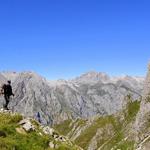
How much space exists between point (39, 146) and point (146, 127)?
110 m

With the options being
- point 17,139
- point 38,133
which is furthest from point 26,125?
point 17,139

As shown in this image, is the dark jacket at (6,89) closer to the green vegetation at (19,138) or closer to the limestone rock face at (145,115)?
the green vegetation at (19,138)

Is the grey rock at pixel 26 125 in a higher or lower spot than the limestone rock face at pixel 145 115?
higher

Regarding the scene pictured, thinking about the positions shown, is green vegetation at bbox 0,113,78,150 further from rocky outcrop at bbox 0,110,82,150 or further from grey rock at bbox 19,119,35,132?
grey rock at bbox 19,119,35,132

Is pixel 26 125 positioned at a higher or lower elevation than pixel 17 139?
higher

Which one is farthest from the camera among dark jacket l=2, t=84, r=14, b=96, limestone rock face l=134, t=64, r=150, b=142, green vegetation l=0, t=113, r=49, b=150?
limestone rock face l=134, t=64, r=150, b=142

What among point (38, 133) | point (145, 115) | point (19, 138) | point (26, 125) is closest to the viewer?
point (19, 138)

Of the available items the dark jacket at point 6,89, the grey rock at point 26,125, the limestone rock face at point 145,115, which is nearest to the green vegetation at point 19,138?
the grey rock at point 26,125

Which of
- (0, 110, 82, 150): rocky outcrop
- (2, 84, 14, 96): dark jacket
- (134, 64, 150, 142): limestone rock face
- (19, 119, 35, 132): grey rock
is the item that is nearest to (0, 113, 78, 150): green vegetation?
(0, 110, 82, 150): rocky outcrop

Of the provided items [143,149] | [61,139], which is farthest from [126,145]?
[61,139]

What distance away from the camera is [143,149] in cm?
4750

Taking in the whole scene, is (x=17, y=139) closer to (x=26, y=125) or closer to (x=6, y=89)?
(x=26, y=125)

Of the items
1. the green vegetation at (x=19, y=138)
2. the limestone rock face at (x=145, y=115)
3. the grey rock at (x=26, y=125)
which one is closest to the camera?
the green vegetation at (x=19, y=138)

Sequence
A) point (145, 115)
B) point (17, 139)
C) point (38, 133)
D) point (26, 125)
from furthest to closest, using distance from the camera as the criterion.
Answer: point (145, 115), point (26, 125), point (38, 133), point (17, 139)
